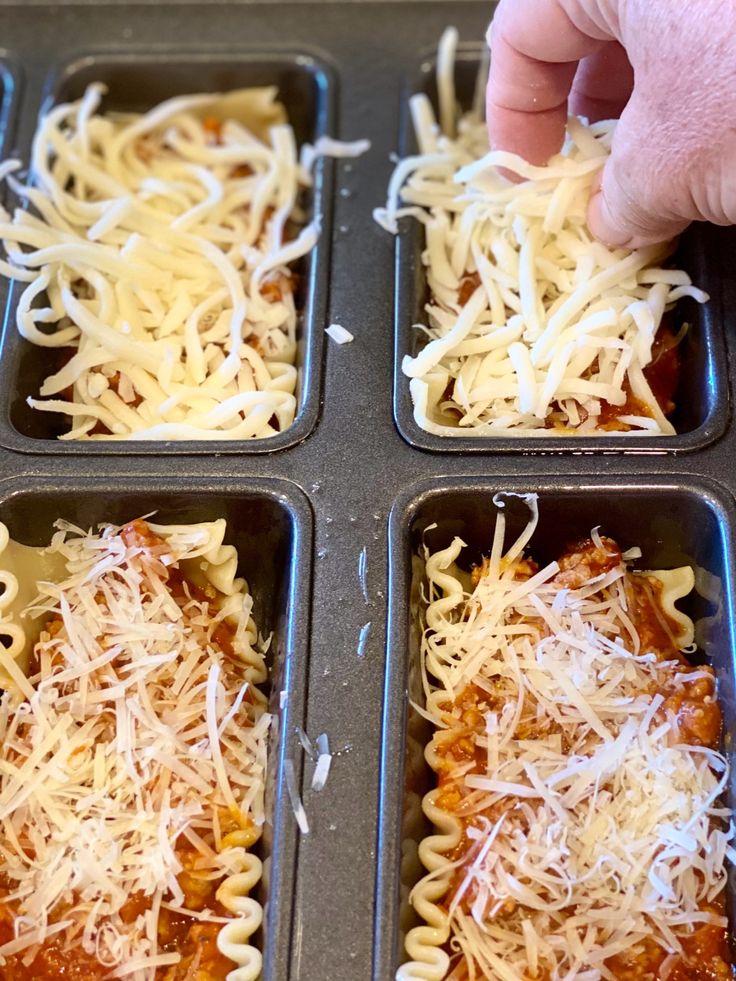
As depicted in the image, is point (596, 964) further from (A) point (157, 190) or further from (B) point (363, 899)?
(A) point (157, 190)

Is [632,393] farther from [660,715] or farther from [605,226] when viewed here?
[660,715]

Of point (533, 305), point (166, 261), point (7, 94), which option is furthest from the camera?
point (7, 94)

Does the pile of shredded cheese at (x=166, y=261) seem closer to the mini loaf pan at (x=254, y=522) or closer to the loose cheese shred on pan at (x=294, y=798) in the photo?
the mini loaf pan at (x=254, y=522)

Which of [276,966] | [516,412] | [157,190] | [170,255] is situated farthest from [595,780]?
[157,190]

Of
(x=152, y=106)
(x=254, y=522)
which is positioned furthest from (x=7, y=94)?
(x=254, y=522)

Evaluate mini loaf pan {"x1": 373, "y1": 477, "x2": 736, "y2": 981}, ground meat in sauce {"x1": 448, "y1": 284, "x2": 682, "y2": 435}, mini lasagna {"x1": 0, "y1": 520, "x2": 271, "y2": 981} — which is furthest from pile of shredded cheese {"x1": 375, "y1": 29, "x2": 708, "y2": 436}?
mini lasagna {"x1": 0, "y1": 520, "x2": 271, "y2": 981}

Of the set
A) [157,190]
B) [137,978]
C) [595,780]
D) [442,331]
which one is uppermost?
[157,190]

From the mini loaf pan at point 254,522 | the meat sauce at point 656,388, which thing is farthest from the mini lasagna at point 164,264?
the meat sauce at point 656,388
